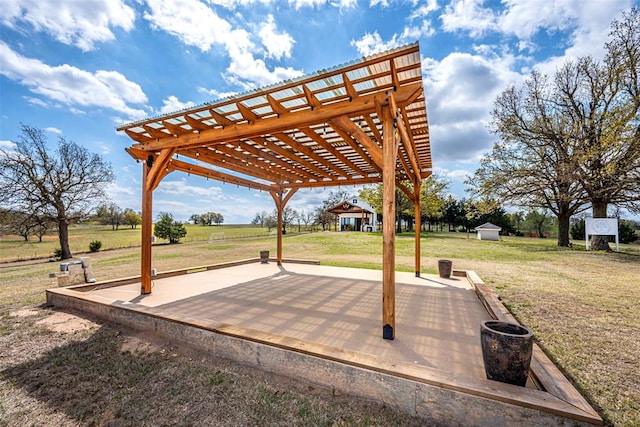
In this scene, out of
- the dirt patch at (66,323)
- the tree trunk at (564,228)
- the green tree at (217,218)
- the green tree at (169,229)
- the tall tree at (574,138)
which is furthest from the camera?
the green tree at (217,218)

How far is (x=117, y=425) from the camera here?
1.94 metres

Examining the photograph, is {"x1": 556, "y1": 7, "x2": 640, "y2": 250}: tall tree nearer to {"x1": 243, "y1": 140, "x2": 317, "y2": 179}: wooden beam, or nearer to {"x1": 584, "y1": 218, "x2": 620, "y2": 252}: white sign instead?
{"x1": 584, "y1": 218, "x2": 620, "y2": 252}: white sign

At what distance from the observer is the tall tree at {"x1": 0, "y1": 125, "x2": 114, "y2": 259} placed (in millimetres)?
12867

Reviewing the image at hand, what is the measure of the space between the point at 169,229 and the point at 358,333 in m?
23.4

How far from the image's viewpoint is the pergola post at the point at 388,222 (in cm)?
281

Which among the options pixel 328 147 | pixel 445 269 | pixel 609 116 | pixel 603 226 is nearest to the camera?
pixel 328 147

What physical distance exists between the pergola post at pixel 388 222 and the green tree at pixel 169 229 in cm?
2368

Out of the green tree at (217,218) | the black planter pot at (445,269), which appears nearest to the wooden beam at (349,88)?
the black planter pot at (445,269)

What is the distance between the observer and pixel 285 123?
3.45m

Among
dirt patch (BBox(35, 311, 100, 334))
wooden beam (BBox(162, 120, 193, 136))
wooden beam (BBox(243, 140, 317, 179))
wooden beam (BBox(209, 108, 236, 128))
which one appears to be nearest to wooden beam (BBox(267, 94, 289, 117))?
wooden beam (BBox(209, 108, 236, 128))

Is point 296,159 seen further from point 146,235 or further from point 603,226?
point 603,226

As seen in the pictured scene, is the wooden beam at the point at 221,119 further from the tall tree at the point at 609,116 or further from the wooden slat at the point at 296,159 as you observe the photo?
the tall tree at the point at 609,116

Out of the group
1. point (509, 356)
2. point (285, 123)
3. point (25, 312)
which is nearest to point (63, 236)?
point (25, 312)

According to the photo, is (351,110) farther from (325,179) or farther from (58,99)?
(58,99)
